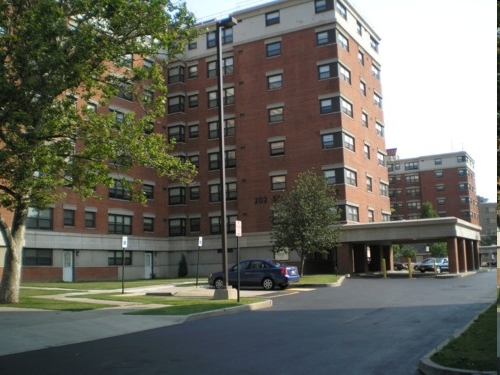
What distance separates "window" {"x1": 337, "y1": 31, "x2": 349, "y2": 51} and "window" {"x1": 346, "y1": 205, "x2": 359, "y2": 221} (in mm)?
14223

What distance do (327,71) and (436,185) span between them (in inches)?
2595

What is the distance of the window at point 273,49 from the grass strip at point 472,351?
40637mm

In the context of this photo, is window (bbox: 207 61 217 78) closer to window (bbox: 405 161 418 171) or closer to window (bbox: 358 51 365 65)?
window (bbox: 358 51 365 65)

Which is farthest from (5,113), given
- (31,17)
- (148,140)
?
(148,140)

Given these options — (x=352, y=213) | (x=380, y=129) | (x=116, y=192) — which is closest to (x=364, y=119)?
(x=380, y=129)

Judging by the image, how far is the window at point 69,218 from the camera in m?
41.6

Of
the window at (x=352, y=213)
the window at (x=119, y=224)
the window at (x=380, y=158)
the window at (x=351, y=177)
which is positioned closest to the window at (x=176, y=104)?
the window at (x=119, y=224)

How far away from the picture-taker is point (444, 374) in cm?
694

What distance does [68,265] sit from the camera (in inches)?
1642

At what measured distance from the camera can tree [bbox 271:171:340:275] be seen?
34.2m

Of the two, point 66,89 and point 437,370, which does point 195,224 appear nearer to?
point 66,89

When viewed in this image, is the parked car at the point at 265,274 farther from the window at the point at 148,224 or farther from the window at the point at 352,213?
the window at the point at 148,224

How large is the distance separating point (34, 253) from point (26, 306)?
22.3m

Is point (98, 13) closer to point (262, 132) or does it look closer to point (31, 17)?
point (31, 17)
